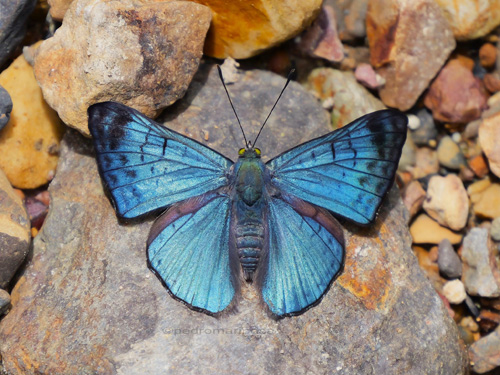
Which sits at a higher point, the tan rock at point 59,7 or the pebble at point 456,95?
the tan rock at point 59,7

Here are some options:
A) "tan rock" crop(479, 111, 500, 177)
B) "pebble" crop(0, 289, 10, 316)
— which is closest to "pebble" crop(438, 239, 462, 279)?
"tan rock" crop(479, 111, 500, 177)

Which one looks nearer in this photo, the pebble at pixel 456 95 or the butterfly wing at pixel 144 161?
the butterfly wing at pixel 144 161

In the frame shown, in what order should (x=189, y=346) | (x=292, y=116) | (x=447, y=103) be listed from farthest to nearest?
(x=447, y=103), (x=292, y=116), (x=189, y=346)

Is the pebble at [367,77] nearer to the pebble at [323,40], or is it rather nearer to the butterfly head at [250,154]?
the pebble at [323,40]

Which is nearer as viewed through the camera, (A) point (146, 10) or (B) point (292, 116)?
(A) point (146, 10)

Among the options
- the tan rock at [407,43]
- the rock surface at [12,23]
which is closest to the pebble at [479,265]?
the tan rock at [407,43]

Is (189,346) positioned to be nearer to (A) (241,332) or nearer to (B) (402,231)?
(A) (241,332)

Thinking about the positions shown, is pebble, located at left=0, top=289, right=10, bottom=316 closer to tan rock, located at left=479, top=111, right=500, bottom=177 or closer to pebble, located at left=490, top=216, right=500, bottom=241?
pebble, located at left=490, top=216, right=500, bottom=241

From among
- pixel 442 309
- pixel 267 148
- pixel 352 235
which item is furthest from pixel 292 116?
pixel 442 309
